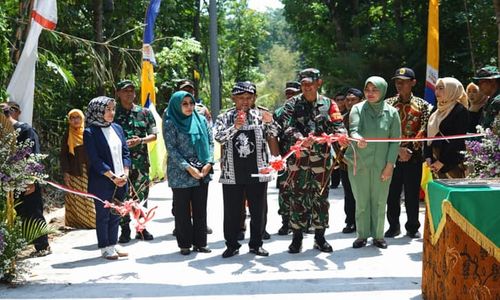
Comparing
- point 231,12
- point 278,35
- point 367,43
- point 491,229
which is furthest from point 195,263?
point 278,35

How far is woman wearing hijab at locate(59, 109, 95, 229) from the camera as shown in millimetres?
8461

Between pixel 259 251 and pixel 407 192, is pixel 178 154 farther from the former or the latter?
pixel 407 192

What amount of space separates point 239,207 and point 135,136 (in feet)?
5.82

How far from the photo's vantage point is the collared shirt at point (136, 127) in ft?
26.2

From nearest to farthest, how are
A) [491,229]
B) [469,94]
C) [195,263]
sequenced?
[491,229], [195,263], [469,94]

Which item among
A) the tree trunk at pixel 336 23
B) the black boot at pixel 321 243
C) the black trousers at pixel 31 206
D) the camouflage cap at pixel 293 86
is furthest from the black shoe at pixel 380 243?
the tree trunk at pixel 336 23

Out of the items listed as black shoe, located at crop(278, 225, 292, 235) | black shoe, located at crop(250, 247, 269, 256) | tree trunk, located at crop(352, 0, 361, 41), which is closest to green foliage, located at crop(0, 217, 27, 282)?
black shoe, located at crop(250, 247, 269, 256)

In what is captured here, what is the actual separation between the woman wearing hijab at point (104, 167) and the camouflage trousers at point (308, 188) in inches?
70.8

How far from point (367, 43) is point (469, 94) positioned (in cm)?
901

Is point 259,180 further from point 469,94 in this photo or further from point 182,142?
point 469,94

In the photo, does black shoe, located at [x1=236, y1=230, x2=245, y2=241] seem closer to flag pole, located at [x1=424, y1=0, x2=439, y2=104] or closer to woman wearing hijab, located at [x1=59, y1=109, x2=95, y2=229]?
woman wearing hijab, located at [x1=59, y1=109, x2=95, y2=229]

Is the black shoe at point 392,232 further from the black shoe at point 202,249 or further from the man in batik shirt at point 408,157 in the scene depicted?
the black shoe at point 202,249

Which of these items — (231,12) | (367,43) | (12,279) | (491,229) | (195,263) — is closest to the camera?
(491,229)

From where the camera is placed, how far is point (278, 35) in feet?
402
